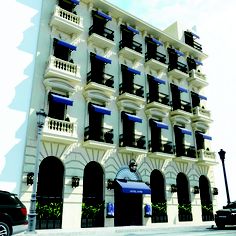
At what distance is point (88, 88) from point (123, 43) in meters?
6.02

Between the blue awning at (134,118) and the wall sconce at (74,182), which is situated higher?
the blue awning at (134,118)

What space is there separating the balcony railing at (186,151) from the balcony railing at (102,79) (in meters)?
8.44

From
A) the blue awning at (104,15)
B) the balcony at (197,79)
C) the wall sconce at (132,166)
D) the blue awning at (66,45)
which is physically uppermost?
the blue awning at (104,15)

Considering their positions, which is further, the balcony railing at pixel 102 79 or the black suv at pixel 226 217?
the balcony railing at pixel 102 79

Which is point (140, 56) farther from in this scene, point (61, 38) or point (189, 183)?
point (189, 183)

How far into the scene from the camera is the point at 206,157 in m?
24.6

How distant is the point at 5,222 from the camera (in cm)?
944

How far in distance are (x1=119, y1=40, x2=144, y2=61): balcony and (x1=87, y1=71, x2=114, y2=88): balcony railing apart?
280cm

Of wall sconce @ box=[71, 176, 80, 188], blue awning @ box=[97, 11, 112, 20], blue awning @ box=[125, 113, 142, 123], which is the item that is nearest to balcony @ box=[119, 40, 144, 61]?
blue awning @ box=[97, 11, 112, 20]

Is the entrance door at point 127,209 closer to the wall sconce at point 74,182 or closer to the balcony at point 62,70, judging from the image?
the wall sconce at point 74,182

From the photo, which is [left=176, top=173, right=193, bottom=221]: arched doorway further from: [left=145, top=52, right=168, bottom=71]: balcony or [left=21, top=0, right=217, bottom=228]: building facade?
[left=145, top=52, right=168, bottom=71]: balcony

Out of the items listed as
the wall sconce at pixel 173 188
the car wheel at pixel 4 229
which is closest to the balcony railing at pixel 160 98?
the wall sconce at pixel 173 188

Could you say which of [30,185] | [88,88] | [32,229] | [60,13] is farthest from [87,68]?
[32,229]

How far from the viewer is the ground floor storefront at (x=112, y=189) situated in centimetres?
1639
